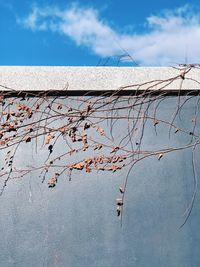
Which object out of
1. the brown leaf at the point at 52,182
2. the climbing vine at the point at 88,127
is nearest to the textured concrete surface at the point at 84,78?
the climbing vine at the point at 88,127

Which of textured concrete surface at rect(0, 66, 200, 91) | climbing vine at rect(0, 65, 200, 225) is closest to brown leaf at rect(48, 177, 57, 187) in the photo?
climbing vine at rect(0, 65, 200, 225)

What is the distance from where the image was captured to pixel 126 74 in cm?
355

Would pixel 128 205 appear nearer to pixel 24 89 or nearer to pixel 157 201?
pixel 157 201

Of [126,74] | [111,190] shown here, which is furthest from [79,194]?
[126,74]

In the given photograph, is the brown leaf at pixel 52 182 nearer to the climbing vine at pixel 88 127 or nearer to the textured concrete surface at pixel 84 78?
the climbing vine at pixel 88 127

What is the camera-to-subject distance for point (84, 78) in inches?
140

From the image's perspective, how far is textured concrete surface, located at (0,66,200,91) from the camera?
3.52m

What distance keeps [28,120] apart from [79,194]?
682 mm

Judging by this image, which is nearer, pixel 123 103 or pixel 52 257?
pixel 52 257

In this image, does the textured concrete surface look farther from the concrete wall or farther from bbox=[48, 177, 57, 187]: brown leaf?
bbox=[48, 177, 57, 187]: brown leaf

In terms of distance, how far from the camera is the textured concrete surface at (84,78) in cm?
352

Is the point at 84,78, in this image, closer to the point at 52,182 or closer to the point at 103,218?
the point at 52,182

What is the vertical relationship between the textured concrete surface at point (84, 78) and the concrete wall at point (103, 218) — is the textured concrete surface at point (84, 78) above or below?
above

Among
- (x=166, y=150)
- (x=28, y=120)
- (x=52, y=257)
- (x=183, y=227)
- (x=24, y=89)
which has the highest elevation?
(x=24, y=89)
